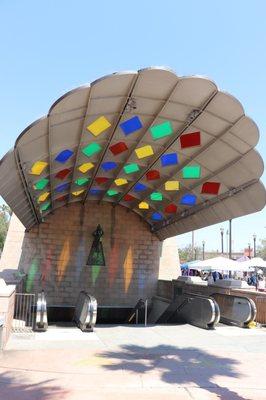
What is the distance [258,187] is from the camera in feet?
47.3

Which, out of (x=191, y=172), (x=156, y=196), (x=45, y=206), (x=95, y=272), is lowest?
(x=95, y=272)

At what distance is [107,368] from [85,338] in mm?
3402

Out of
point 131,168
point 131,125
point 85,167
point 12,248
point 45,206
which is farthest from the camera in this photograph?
point 12,248

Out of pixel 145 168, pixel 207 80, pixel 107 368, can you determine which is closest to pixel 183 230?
pixel 145 168

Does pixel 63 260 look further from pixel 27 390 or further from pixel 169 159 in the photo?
pixel 27 390

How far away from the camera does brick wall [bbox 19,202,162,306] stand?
22672 millimetres

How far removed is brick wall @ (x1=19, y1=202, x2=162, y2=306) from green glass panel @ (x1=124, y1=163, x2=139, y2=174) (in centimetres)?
734

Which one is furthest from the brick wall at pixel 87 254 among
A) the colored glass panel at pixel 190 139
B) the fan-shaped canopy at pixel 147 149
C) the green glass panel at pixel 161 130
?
the green glass panel at pixel 161 130

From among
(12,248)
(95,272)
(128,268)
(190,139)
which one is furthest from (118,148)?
(12,248)

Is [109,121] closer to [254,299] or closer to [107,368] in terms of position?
[107,368]

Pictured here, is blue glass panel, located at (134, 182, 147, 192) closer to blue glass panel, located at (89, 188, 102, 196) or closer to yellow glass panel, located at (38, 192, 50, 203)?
blue glass panel, located at (89, 188, 102, 196)

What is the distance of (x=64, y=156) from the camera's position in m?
13.7

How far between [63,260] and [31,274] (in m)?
1.87

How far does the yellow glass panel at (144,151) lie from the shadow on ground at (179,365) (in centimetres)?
669
